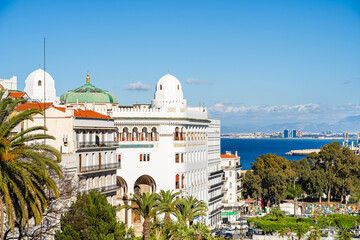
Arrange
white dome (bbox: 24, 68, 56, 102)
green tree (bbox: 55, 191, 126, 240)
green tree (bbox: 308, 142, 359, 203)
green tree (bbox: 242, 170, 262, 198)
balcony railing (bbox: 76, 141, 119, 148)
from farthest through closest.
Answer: green tree (bbox: 308, 142, 359, 203) → green tree (bbox: 242, 170, 262, 198) → white dome (bbox: 24, 68, 56, 102) → balcony railing (bbox: 76, 141, 119, 148) → green tree (bbox: 55, 191, 126, 240)

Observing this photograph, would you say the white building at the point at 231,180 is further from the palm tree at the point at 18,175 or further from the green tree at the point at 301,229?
the palm tree at the point at 18,175

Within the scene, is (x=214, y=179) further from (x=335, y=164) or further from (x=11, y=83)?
(x=335, y=164)

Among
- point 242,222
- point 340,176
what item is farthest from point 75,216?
point 340,176

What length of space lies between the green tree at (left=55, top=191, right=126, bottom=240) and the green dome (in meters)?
32.7

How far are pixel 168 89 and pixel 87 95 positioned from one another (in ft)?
32.8

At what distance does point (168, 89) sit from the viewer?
279 ft

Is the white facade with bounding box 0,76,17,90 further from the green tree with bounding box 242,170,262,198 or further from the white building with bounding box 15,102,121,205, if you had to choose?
the green tree with bounding box 242,170,262,198

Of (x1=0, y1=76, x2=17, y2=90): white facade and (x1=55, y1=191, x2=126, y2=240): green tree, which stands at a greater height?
(x1=0, y1=76, x2=17, y2=90): white facade

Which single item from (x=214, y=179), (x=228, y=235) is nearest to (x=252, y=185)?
(x=214, y=179)

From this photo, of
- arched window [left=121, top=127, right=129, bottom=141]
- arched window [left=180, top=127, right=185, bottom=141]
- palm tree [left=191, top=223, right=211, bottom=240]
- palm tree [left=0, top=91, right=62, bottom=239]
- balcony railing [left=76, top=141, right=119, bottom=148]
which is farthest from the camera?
arched window [left=180, top=127, right=185, bottom=141]

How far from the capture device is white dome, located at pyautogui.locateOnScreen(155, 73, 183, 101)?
84938 mm

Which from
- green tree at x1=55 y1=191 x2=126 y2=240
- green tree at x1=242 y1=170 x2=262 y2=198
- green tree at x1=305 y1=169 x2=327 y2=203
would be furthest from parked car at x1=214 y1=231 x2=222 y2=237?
green tree at x1=305 y1=169 x2=327 y2=203

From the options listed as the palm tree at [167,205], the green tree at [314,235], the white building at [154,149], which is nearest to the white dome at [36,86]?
the white building at [154,149]

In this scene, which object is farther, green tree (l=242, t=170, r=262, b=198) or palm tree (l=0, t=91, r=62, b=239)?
green tree (l=242, t=170, r=262, b=198)
